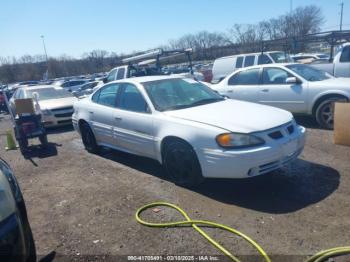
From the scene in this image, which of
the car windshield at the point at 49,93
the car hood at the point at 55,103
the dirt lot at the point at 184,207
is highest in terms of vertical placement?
the car windshield at the point at 49,93

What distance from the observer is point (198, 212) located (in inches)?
149

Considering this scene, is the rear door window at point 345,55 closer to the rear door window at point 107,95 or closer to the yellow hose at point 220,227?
the rear door window at point 107,95

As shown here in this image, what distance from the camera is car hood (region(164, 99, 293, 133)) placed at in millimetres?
3947

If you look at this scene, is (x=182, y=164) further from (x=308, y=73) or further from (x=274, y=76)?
(x=308, y=73)

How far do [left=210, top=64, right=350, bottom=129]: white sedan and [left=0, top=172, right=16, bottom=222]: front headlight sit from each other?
632cm

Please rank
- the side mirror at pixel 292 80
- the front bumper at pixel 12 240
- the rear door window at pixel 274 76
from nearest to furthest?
the front bumper at pixel 12 240, the side mirror at pixel 292 80, the rear door window at pixel 274 76

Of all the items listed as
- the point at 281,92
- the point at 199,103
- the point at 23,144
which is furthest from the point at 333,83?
the point at 23,144

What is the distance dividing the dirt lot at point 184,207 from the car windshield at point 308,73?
6.60 ft

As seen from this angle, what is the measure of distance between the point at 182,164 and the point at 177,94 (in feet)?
4.24

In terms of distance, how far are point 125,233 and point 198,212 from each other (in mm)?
893

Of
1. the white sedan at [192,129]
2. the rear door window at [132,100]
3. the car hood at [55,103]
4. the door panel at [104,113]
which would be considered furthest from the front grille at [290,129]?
the car hood at [55,103]

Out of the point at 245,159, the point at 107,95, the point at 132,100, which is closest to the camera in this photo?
the point at 245,159

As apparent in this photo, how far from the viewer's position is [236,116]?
167 inches

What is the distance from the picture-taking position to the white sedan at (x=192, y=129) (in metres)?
3.84
